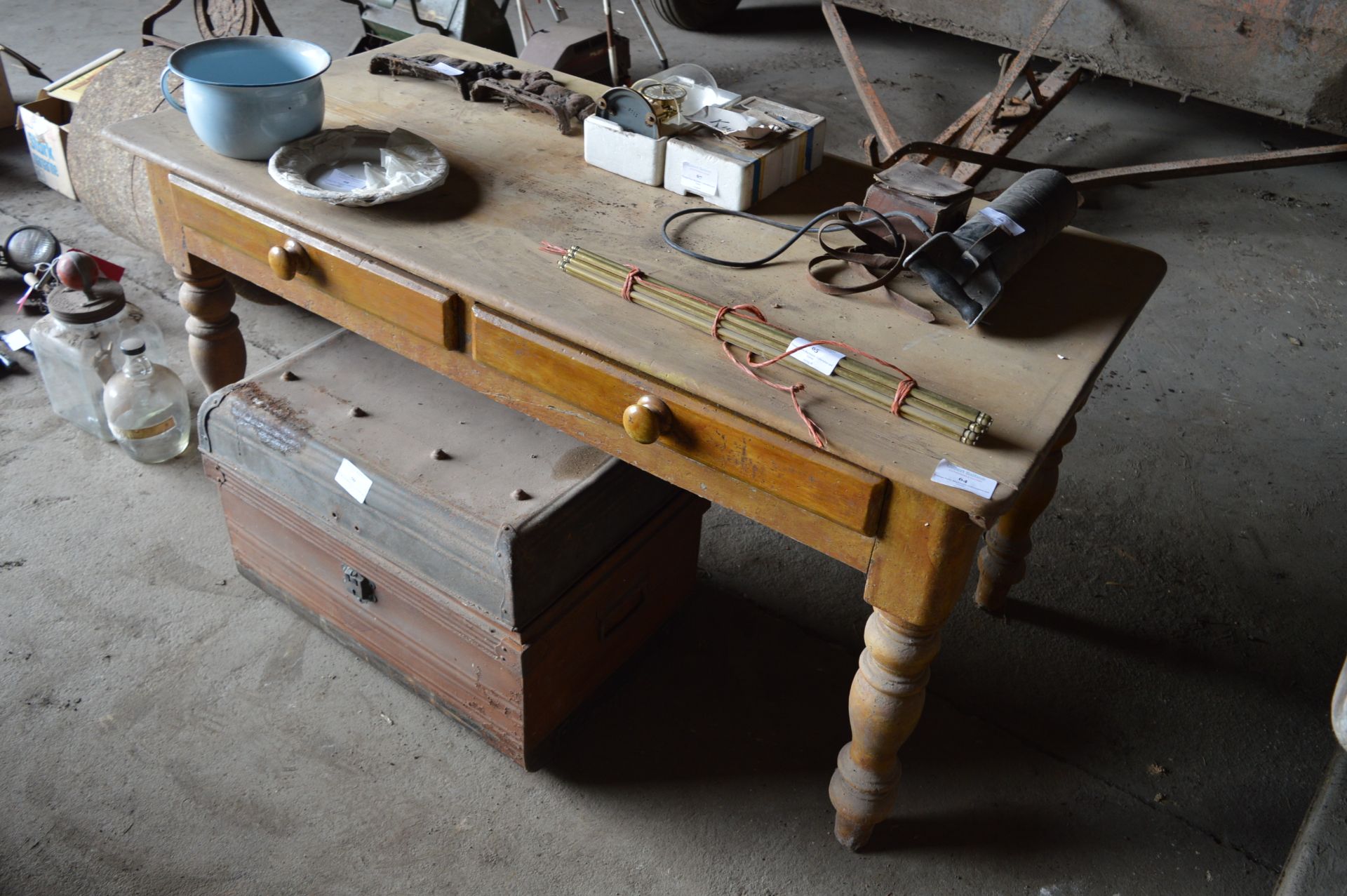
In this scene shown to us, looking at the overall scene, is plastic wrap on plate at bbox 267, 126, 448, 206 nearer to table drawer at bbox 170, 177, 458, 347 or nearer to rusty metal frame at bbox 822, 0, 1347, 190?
table drawer at bbox 170, 177, 458, 347

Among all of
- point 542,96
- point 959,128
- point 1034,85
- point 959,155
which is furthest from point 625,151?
point 1034,85

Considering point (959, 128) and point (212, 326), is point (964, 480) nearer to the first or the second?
A: point (212, 326)

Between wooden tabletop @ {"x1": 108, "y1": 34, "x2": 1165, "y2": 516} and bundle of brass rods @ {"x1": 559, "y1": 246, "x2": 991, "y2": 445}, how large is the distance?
0.06 ft

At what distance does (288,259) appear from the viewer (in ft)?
5.52

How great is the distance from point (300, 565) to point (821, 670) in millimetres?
1056

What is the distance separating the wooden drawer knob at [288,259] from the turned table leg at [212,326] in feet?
1.24

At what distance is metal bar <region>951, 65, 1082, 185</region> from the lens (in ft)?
11.9

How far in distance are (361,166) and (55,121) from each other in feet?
7.40

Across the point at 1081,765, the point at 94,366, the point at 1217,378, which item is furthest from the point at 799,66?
the point at 1081,765

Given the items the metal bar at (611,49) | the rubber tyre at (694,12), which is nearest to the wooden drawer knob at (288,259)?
the metal bar at (611,49)

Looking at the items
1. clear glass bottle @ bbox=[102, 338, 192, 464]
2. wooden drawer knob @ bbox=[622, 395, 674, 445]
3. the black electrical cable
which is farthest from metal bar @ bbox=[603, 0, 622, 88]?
wooden drawer knob @ bbox=[622, 395, 674, 445]

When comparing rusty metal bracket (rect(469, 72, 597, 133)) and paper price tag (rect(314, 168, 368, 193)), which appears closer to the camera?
paper price tag (rect(314, 168, 368, 193))

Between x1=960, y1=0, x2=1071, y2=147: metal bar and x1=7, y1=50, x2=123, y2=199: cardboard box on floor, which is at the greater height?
x1=960, y1=0, x2=1071, y2=147: metal bar

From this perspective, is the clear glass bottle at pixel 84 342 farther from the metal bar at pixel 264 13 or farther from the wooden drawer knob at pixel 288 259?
the metal bar at pixel 264 13
